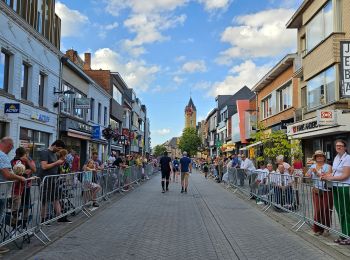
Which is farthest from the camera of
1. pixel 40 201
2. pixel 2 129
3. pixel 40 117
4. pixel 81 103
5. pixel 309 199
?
pixel 81 103

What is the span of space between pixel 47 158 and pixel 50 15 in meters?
16.1

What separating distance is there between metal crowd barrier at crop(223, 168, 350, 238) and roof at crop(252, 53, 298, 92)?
15115 mm

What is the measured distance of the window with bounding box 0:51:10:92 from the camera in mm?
17484

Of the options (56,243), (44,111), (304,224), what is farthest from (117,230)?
(44,111)

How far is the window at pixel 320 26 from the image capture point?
1980 cm

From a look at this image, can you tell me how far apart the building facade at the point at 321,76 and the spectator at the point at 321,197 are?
27.0 ft

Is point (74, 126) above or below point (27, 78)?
below

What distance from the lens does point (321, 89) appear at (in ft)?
69.4

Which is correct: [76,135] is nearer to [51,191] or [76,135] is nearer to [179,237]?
[51,191]

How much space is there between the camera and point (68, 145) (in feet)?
90.4

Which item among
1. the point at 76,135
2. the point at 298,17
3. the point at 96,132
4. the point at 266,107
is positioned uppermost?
the point at 298,17

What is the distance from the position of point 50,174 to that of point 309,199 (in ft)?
17.9

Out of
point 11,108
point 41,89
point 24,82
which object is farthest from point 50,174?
point 41,89

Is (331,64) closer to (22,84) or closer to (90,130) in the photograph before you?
(22,84)
